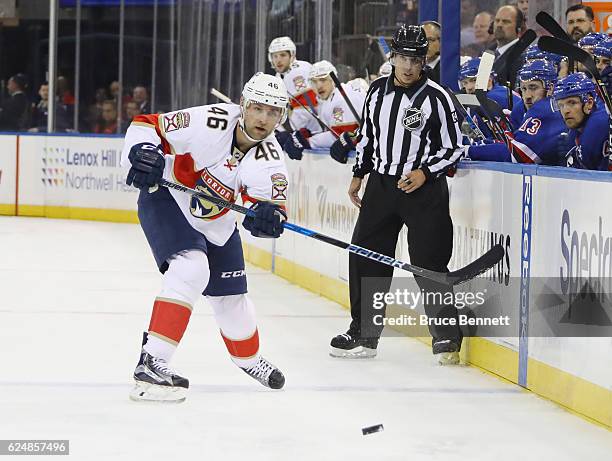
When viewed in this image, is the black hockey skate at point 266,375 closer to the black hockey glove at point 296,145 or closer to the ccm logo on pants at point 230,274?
the ccm logo on pants at point 230,274

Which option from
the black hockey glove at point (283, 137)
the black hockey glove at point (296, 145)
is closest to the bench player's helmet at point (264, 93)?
the black hockey glove at point (296, 145)

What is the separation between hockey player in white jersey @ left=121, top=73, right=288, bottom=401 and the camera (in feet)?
15.6

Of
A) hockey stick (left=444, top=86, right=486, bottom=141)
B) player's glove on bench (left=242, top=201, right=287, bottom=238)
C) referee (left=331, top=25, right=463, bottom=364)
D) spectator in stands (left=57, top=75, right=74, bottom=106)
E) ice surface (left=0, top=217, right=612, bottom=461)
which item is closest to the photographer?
ice surface (left=0, top=217, right=612, bottom=461)

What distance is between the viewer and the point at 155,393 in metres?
4.80

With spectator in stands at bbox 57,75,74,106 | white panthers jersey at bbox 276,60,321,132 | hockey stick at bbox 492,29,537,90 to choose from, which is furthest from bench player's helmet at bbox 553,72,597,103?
spectator in stands at bbox 57,75,74,106

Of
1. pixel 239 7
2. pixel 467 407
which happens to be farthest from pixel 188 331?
pixel 239 7

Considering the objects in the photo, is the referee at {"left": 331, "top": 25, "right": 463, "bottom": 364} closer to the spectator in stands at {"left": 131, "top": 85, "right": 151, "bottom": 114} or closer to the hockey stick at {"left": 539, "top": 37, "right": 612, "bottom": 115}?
the hockey stick at {"left": 539, "top": 37, "right": 612, "bottom": 115}

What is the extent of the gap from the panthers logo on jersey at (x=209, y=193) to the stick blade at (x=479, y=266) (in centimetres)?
116

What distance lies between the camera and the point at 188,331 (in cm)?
675

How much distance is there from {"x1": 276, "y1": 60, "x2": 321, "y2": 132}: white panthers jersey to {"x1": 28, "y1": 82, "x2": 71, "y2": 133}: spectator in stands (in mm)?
6312

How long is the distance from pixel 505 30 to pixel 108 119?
8.52 metres

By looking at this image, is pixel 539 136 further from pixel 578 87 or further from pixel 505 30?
pixel 505 30

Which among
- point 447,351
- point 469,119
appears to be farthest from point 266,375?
point 469,119

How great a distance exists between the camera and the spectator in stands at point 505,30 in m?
6.95
